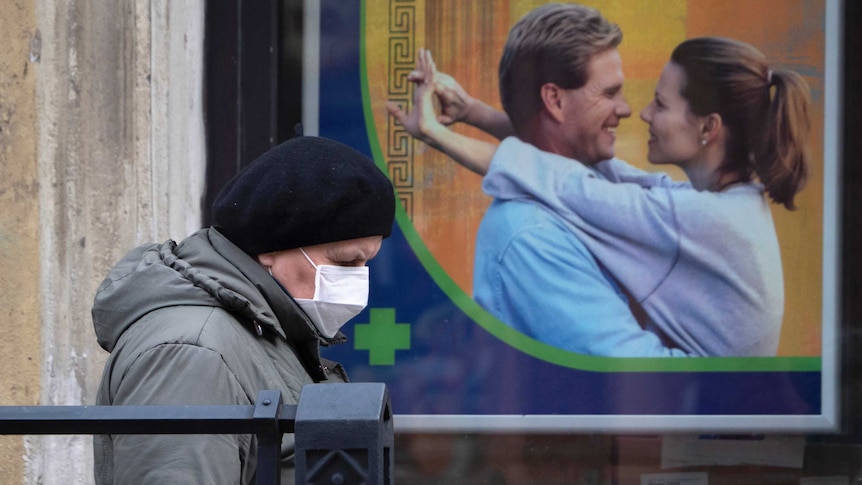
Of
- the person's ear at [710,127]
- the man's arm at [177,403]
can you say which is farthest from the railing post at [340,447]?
the person's ear at [710,127]

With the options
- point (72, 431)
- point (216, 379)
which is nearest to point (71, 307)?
point (216, 379)

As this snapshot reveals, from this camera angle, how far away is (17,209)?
136 inches

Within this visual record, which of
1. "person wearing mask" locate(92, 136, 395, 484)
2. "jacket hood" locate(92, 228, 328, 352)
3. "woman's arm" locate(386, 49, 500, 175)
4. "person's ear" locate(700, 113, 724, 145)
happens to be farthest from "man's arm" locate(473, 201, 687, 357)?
"jacket hood" locate(92, 228, 328, 352)

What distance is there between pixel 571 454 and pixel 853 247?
125 cm

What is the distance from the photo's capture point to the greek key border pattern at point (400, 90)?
3896mm

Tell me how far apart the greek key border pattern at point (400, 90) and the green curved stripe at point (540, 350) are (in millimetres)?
41

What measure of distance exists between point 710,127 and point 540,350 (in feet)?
3.29

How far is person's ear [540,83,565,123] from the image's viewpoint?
3.89 m

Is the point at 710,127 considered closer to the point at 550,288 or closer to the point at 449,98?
the point at 550,288

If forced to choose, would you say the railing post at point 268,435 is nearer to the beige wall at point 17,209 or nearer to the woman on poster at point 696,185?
the beige wall at point 17,209

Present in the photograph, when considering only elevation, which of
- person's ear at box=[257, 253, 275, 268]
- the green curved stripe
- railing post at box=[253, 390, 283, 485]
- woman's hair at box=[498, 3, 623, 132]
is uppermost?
woman's hair at box=[498, 3, 623, 132]

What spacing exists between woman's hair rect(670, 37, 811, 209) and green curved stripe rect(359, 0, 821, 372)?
58 centimetres

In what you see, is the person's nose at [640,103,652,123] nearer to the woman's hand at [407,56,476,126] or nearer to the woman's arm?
the woman's arm

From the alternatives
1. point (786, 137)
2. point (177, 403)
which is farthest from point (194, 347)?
point (786, 137)
